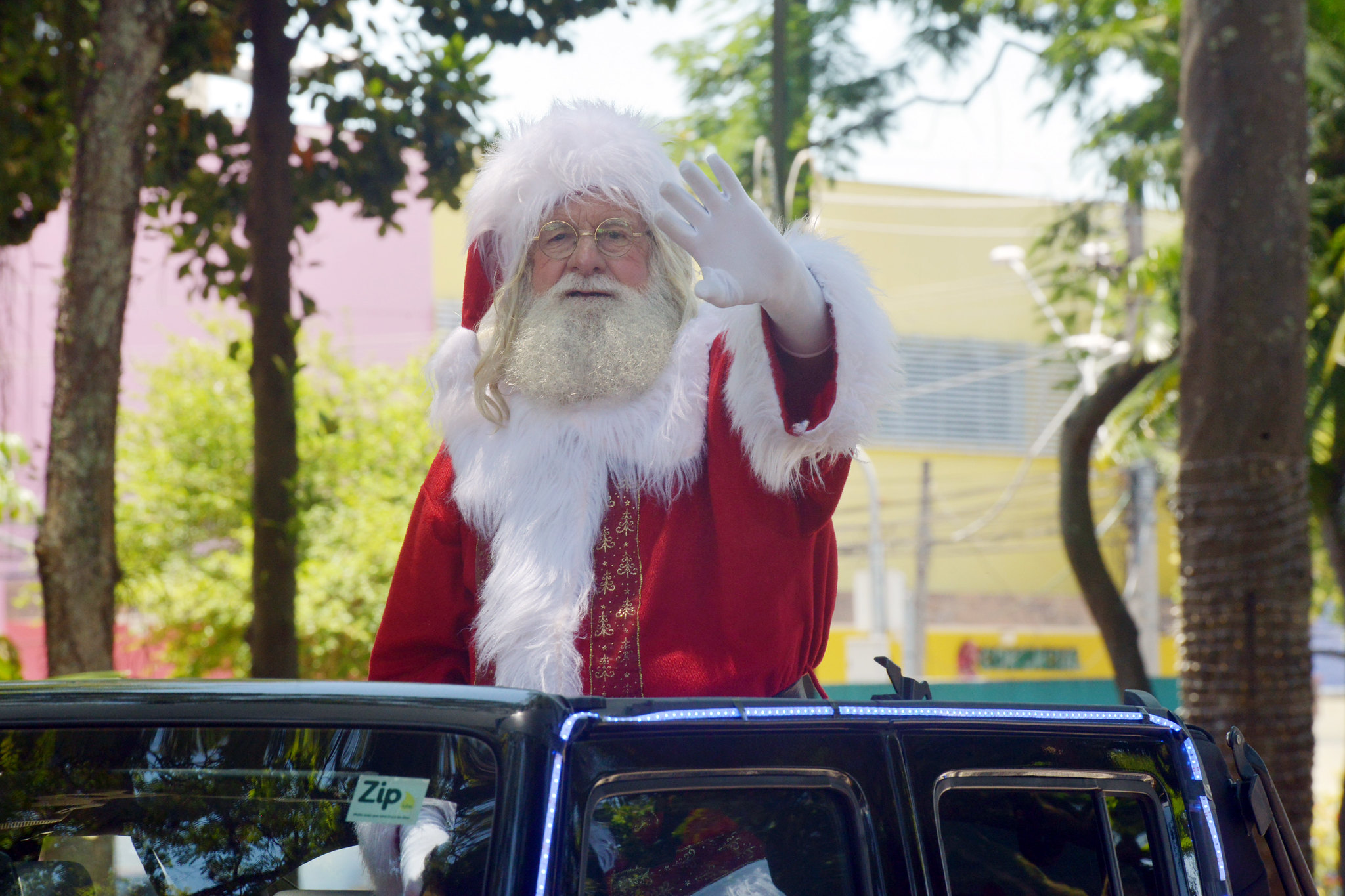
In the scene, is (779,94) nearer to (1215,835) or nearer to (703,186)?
(703,186)

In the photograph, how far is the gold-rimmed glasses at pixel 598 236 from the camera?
2.63 m

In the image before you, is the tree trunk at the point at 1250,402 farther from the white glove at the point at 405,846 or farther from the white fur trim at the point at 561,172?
the white glove at the point at 405,846

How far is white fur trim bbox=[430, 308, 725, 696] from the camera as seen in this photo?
2.28 metres

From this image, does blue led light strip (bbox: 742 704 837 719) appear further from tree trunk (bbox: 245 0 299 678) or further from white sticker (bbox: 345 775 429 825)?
tree trunk (bbox: 245 0 299 678)

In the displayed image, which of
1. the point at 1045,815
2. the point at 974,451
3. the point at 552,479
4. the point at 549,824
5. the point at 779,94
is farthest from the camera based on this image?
the point at 974,451

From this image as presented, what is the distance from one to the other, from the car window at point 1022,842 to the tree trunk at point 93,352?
3.40m

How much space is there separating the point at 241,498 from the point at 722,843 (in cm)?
1513

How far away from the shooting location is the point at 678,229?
6.93ft

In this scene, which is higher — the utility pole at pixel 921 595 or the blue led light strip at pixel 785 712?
the blue led light strip at pixel 785 712

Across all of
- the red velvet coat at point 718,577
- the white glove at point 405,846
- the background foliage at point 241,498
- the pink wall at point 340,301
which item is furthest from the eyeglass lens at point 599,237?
the pink wall at point 340,301

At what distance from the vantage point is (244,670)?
11.8 m

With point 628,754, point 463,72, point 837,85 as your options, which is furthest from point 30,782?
point 837,85

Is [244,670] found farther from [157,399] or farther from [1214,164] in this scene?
→ [1214,164]

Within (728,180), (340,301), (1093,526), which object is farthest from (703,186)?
(340,301)
